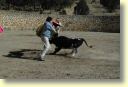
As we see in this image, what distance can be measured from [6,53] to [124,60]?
6.43 metres

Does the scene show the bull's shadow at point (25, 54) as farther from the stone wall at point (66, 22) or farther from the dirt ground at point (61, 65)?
the stone wall at point (66, 22)

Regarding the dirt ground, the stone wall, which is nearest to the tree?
the stone wall

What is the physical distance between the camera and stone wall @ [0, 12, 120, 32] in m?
32.2

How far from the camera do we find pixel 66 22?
33406 millimetres

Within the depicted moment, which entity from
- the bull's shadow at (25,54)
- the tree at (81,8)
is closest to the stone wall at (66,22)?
the tree at (81,8)

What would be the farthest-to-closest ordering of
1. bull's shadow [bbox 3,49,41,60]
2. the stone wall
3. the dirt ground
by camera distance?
the stone wall → bull's shadow [bbox 3,49,41,60] → the dirt ground

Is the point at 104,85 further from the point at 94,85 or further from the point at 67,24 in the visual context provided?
the point at 67,24

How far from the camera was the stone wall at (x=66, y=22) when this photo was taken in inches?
1270

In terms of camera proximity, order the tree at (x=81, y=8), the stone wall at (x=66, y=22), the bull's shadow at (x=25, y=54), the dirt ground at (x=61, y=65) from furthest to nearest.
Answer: the tree at (x=81, y=8) < the stone wall at (x=66, y=22) < the bull's shadow at (x=25, y=54) < the dirt ground at (x=61, y=65)

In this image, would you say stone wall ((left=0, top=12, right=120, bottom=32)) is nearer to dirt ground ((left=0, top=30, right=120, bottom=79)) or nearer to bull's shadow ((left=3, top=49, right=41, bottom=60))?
dirt ground ((left=0, top=30, right=120, bottom=79))

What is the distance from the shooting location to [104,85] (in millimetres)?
8164

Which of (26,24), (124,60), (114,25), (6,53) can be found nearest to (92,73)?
(124,60)

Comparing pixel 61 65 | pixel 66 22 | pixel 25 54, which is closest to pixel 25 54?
pixel 25 54

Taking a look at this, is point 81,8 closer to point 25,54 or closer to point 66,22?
point 66,22
